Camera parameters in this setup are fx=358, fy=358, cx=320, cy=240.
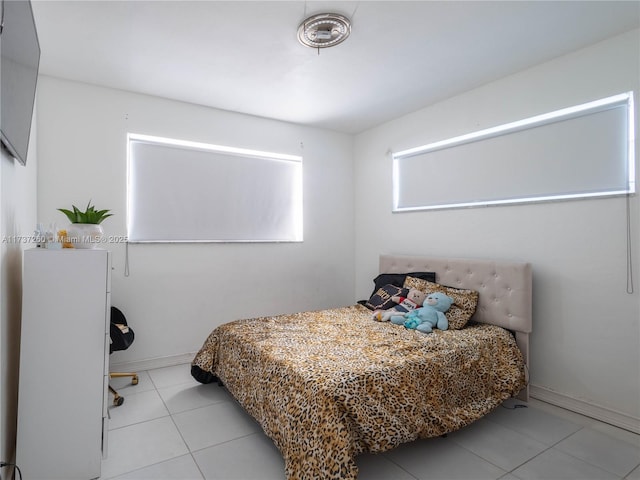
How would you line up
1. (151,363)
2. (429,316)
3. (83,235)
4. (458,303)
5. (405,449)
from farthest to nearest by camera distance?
1. (151,363)
2. (458,303)
3. (429,316)
4. (405,449)
5. (83,235)

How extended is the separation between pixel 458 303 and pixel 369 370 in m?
1.48

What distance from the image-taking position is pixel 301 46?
268cm

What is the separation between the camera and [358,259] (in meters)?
4.90

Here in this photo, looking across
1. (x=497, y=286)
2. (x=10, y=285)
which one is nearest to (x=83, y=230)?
(x=10, y=285)

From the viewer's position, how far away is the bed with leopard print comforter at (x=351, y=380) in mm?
1761

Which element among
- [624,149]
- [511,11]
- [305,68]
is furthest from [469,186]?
[305,68]

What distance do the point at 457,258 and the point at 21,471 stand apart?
3.45 m

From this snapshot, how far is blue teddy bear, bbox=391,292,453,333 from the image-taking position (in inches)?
115

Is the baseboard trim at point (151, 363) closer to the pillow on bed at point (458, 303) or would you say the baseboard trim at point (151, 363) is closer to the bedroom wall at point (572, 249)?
the pillow on bed at point (458, 303)

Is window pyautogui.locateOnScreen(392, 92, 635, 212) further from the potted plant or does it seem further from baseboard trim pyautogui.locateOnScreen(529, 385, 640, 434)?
the potted plant

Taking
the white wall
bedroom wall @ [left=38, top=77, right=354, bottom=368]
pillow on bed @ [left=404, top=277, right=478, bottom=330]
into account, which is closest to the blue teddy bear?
Answer: pillow on bed @ [left=404, top=277, right=478, bottom=330]

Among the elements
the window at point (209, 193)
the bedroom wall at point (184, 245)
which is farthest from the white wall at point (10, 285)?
the window at point (209, 193)

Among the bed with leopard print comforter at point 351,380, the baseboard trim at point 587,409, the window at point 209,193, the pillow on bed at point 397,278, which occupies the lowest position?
the baseboard trim at point 587,409

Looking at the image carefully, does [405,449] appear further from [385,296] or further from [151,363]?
[151,363]
